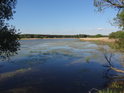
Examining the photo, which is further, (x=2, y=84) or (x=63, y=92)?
(x=2, y=84)

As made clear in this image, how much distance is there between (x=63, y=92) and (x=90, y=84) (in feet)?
9.60

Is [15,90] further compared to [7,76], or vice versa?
[7,76]

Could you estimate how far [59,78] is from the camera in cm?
1509

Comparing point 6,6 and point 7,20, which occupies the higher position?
point 6,6

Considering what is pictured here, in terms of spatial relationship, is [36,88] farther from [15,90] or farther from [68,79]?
[68,79]

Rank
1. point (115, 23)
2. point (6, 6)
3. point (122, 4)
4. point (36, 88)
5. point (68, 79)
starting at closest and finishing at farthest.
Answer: point (122, 4) → point (36, 88) → point (6, 6) → point (68, 79) → point (115, 23)

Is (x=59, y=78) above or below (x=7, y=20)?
below

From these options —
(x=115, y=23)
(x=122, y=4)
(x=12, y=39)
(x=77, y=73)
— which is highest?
(x=122, y=4)

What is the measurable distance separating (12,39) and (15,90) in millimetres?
4195

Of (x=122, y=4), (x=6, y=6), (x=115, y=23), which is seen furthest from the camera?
(x=115, y=23)

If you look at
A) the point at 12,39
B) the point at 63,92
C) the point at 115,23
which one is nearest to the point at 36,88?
the point at 63,92

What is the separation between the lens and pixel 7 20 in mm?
13531

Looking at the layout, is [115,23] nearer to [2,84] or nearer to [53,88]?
[53,88]

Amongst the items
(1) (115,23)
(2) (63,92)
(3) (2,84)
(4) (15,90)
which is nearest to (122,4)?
(1) (115,23)
